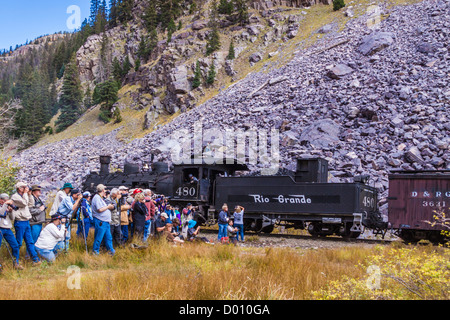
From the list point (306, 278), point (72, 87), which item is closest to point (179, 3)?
point (72, 87)

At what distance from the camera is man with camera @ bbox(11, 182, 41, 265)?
8.88 metres

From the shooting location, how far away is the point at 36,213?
957 cm

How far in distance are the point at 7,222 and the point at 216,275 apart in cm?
478

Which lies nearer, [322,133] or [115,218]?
[115,218]

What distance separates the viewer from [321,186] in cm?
1565

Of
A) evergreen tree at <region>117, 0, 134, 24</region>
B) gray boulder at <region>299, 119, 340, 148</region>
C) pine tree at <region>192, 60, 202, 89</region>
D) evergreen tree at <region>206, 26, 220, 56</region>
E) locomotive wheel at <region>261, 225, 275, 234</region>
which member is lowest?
locomotive wheel at <region>261, 225, 275, 234</region>

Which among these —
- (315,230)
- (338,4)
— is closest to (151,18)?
(338,4)

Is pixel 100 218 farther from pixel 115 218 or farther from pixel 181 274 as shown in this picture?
pixel 181 274

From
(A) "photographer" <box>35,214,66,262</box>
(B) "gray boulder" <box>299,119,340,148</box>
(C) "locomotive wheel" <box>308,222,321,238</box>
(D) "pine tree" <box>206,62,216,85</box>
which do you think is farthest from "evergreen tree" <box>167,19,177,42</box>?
(A) "photographer" <box>35,214,66,262</box>

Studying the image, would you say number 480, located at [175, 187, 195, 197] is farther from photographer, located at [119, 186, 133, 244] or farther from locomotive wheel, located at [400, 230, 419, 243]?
locomotive wheel, located at [400, 230, 419, 243]

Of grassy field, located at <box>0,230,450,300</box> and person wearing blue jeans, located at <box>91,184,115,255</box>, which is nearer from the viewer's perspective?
grassy field, located at <box>0,230,450,300</box>

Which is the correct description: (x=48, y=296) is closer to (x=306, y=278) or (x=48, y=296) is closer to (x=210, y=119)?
(x=306, y=278)

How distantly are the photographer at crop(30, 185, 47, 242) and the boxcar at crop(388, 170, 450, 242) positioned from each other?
1144cm

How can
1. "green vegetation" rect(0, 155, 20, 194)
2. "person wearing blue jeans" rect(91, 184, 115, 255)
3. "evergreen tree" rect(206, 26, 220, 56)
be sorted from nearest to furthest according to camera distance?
"person wearing blue jeans" rect(91, 184, 115, 255)
"green vegetation" rect(0, 155, 20, 194)
"evergreen tree" rect(206, 26, 220, 56)
